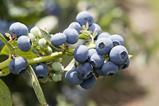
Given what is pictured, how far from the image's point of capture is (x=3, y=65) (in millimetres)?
1682

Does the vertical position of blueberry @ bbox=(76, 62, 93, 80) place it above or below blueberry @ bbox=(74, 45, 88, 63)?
below

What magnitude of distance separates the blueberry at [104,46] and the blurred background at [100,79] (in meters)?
0.98

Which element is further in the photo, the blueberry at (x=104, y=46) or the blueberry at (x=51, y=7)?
the blueberry at (x=51, y=7)

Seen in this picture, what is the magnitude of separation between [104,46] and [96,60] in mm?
51

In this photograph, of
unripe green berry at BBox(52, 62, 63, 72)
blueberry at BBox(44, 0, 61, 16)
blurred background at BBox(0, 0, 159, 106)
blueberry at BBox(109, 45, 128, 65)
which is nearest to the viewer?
blueberry at BBox(109, 45, 128, 65)

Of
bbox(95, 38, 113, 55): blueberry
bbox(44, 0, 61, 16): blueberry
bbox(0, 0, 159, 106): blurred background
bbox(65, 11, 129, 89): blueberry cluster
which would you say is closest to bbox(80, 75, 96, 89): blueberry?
bbox(65, 11, 129, 89): blueberry cluster

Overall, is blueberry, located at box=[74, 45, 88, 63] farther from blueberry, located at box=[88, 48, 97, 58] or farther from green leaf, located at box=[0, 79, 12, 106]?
green leaf, located at box=[0, 79, 12, 106]

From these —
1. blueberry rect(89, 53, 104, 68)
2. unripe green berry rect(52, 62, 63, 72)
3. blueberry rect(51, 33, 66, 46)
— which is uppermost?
blueberry rect(51, 33, 66, 46)

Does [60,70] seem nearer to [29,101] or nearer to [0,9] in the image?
[0,9]

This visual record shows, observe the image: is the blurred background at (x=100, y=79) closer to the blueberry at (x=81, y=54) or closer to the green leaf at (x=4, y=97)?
the green leaf at (x=4, y=97)

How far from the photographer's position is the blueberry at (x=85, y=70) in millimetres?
1618

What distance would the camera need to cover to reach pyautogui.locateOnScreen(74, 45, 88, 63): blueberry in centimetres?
160

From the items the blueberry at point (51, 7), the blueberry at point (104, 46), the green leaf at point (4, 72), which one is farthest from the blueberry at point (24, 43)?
the blueberry at point (51, 7)

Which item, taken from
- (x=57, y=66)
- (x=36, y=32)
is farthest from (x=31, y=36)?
(x=57, y=66)
